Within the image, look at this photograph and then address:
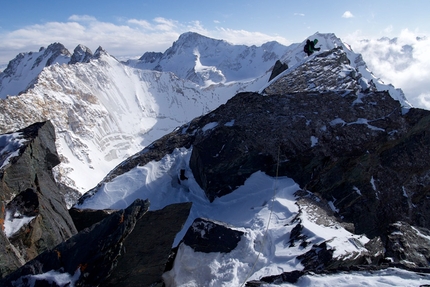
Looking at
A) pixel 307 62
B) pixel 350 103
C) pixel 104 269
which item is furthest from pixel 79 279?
pixel 307 62

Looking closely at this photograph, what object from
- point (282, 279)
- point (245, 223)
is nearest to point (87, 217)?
point (245, 223)

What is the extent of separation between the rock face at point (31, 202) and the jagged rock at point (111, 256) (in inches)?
54.2

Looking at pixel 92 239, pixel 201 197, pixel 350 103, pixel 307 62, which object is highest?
pixel 307 62

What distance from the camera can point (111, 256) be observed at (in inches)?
310

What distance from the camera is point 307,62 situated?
31000 millimetres

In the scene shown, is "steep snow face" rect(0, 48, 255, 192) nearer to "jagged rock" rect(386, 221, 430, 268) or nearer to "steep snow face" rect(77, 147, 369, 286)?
"steep snow face" rect(77, 147, 369, 286)

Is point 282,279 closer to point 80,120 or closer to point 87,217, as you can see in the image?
point 87,217

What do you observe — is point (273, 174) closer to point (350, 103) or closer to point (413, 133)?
point (350, 103)

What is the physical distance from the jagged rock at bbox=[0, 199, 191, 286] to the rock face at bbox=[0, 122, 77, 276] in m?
1.38

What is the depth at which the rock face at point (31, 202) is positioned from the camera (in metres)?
9.34

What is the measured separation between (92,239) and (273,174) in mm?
9351

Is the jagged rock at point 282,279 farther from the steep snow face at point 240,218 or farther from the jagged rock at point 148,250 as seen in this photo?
the jagged rock at point 148,250

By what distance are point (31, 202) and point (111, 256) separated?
4.18m

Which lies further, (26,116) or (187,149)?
(26,116)
